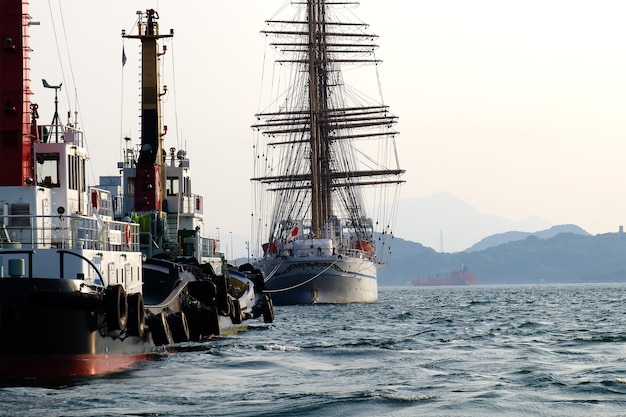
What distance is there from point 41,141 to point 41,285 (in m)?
9.66

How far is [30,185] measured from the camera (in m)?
35.3

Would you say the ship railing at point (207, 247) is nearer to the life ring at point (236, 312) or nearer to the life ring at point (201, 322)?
the life ring at point (236, 312)

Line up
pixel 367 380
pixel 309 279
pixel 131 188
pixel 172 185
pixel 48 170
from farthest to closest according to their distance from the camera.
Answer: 1. pixel 309 279
2. pixel 172 185
3. pixel 131 188
4. pixel 48 170
5. pixel 367 380

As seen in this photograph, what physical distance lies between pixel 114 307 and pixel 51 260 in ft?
8.04

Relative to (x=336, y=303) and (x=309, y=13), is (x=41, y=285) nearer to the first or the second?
(x=336, y=303)

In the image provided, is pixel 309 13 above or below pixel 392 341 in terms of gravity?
above

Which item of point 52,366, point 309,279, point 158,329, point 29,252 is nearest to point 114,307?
point 52,366

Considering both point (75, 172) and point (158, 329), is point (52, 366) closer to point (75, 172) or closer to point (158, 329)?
point (158, 329)

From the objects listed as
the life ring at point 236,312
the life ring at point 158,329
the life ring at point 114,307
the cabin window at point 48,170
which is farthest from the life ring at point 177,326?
the life ring at point 236,312

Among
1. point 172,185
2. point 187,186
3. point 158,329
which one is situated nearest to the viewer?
point 158,329

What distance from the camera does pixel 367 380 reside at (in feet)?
104

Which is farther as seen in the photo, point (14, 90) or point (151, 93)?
point (151, 93)

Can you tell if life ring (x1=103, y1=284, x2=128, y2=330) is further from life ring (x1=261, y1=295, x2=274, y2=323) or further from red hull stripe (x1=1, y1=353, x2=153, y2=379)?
life ring (x1=261, y1=295, x2=274, y2=323)

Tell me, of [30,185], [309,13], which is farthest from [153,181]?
[309,13]
